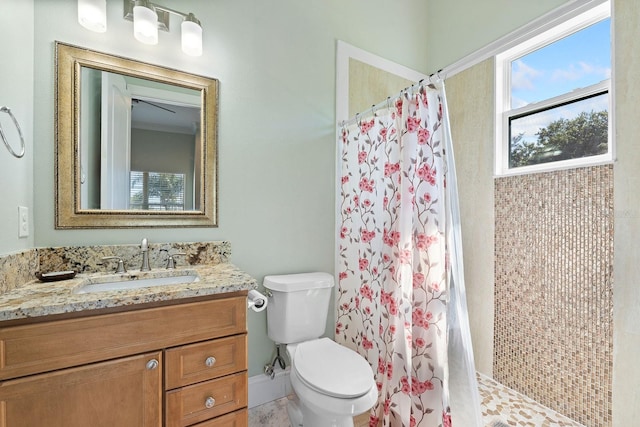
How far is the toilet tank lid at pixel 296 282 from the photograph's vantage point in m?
1.62

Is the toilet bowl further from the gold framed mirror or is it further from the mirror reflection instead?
the mirror reflection

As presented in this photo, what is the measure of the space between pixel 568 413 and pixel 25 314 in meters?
2.61

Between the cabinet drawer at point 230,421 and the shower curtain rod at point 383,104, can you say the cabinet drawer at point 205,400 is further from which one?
the shower curtain rod at point 383,104

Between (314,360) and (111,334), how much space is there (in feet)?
2.96

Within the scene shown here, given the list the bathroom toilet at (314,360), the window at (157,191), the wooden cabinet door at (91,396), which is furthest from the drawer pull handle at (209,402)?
the window at (157,191)

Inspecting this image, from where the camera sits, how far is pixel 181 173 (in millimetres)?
1578

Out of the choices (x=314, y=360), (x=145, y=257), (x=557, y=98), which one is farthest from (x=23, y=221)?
(x=557, y=98)

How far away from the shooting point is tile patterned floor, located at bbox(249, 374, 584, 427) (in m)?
1.61

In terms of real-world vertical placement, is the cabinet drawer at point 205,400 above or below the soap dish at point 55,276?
below

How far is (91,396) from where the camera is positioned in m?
0.92

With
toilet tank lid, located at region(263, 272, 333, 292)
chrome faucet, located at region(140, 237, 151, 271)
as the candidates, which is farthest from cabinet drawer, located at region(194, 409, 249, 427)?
chrome faucet, located at region(140, 237, 151, 271)

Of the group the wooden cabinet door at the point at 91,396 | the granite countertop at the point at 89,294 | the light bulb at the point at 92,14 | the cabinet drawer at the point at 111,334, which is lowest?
the wooden cabinet door at the point at 91,396

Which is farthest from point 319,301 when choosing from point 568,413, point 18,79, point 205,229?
point 18,79

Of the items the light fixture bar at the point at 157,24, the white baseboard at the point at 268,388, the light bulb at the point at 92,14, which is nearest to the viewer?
the light bulb at the point at 92,14
